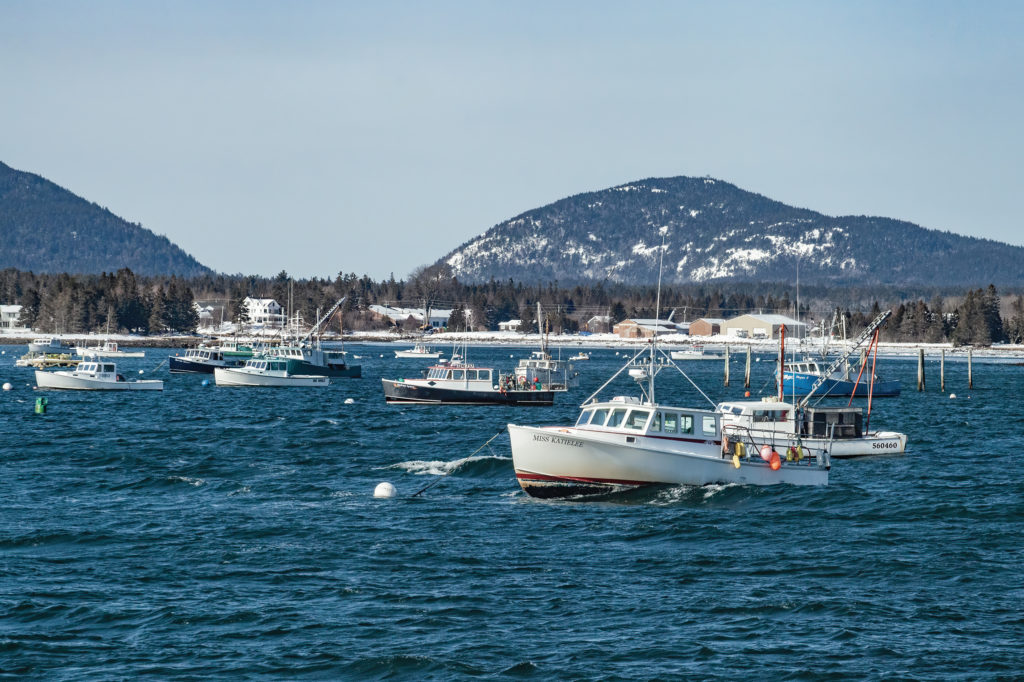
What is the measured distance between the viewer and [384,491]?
42438 millimetres

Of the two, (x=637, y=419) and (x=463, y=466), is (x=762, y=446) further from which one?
(x=463, y=466)

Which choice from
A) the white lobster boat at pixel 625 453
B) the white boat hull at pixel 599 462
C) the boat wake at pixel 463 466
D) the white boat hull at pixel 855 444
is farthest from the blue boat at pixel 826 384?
Answer: the white boat hull at pixel 599 462

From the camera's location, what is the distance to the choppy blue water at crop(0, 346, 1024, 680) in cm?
2376

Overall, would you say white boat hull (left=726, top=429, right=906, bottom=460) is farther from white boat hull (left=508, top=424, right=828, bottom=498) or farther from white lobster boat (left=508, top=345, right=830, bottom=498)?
white boat hull (left=508, top=424, right=828, bottom=498)

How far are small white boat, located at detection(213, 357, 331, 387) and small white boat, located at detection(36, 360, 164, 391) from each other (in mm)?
11471

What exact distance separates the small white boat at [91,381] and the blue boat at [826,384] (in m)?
55.7

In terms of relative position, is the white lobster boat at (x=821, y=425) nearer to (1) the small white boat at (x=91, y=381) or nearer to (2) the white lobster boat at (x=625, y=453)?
(2) the white lobster boat at (x=625, y=453)

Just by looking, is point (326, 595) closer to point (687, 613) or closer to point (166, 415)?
point (687, 613)

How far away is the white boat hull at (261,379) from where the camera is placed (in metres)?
Answer: 113

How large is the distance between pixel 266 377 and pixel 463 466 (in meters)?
65.8

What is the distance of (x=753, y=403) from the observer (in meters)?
55.8

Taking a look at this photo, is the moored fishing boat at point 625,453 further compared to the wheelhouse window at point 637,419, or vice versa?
the wheelhouse window at point 637,419

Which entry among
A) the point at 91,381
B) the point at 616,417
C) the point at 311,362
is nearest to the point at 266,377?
the point at 311,362

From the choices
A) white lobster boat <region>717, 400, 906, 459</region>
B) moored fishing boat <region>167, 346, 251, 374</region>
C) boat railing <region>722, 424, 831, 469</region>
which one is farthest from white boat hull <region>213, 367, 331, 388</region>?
boat railing <region>722, 424, 831, 469</region>
